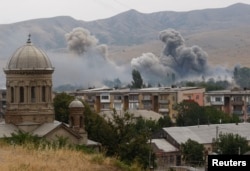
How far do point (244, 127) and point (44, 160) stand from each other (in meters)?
67.6

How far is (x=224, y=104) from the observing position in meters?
130

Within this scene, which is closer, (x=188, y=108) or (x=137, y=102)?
(x=188, y=108)

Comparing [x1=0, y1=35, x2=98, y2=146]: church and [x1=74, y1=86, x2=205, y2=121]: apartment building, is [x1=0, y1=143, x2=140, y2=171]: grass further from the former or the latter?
[x1=74, y1=86, x2=205, y2=121]: apartment building

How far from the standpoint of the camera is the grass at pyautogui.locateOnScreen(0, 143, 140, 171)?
23.6 metres

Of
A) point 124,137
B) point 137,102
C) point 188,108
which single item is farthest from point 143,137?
point 137,102

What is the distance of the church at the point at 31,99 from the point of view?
6334 cm

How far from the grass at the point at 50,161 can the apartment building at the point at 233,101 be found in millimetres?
97565

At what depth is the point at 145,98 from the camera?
12550 centimetres

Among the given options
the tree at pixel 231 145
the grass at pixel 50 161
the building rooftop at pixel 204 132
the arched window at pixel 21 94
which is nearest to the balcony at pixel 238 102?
the building rooftop at pixel 204 132

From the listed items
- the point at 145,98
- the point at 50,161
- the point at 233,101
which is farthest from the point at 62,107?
the point at 233,101

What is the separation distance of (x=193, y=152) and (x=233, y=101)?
55170mm

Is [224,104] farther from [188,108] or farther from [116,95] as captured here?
[188,108]

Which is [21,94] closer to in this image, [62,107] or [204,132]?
[62,107]

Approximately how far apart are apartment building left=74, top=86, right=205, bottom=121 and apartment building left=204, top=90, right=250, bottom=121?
89.5 inches
